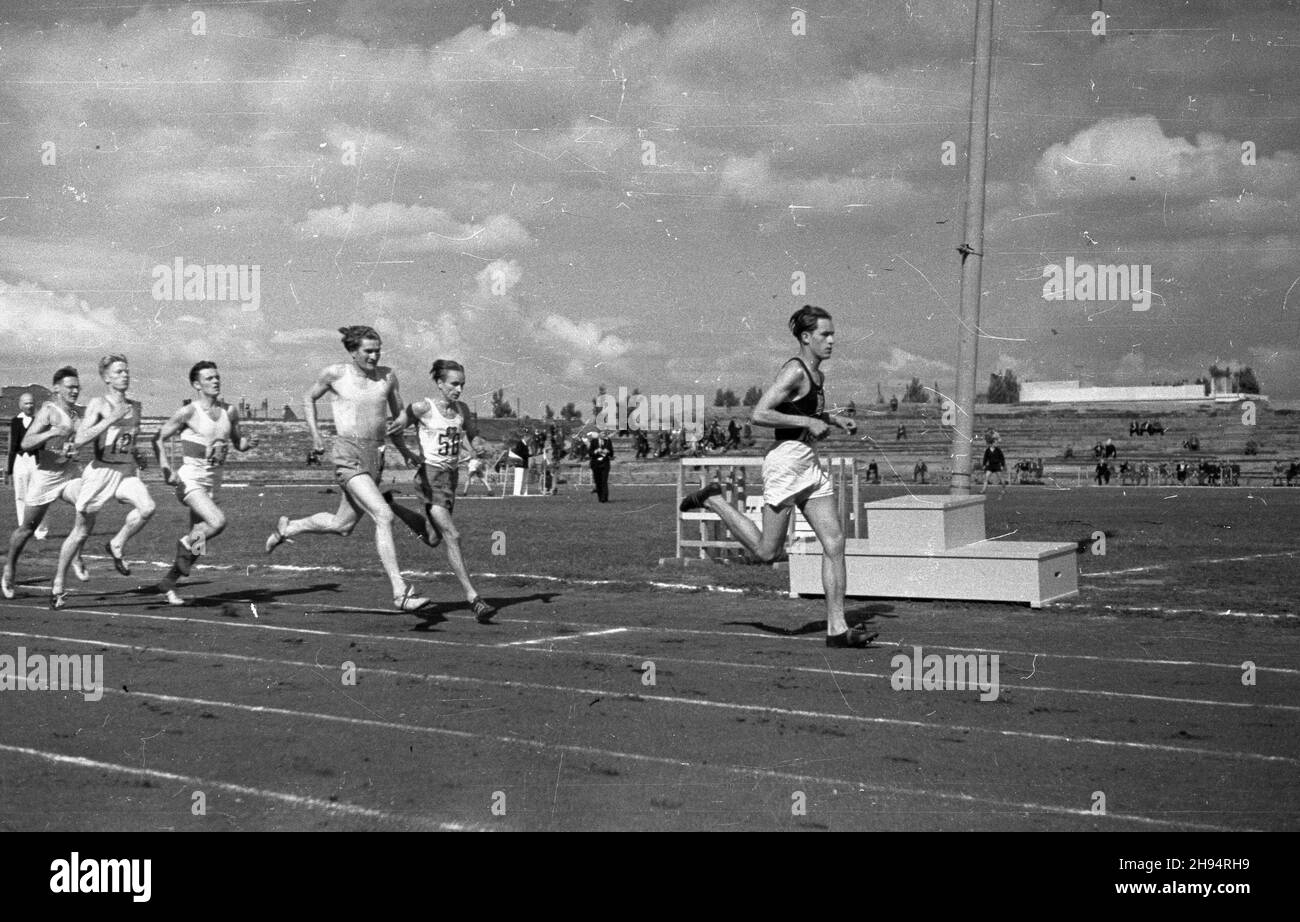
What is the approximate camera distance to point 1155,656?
903cm

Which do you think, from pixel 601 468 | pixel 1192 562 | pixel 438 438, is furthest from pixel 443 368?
pixel 601 468

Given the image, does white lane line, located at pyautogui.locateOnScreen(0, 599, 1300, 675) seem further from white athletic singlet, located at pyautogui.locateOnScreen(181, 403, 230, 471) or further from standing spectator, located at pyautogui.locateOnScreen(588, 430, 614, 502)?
standing spectator, located at pyautogui.locateOnScreen(588, 430, 614, 502)

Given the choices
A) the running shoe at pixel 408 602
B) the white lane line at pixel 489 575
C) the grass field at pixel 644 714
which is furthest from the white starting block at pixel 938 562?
the running shoe at pixel 408 602

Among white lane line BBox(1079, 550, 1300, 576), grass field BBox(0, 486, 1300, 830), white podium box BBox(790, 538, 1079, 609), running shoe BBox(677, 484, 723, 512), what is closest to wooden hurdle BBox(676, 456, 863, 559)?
grass field BBox(0, 486, 1300, 830)

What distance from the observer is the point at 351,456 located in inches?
421

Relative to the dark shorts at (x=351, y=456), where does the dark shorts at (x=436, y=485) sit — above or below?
below

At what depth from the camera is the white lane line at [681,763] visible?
5148 mm

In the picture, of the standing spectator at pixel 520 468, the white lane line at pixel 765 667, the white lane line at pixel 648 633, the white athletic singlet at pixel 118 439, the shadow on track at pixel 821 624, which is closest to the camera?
the white lane line at pixel 765 667

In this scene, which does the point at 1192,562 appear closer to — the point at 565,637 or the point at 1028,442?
the point at 565,637

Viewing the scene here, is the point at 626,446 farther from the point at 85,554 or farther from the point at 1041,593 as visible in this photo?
the point at 1041,593

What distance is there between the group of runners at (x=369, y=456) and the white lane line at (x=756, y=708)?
1.75 m

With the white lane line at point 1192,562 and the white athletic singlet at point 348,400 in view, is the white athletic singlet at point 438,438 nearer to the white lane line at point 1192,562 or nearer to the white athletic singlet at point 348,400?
the white athletic singlet at point 348,400
